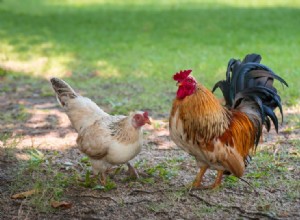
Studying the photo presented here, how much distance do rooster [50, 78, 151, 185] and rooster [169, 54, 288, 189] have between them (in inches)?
14.3

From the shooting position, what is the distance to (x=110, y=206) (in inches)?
187

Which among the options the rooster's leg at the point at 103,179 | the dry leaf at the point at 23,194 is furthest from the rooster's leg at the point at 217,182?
the dry leaf at the point at 23,194

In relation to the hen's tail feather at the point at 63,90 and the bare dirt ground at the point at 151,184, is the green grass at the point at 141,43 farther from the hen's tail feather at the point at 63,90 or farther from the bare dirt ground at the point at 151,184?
the hen's tail feather at the point at 63,90

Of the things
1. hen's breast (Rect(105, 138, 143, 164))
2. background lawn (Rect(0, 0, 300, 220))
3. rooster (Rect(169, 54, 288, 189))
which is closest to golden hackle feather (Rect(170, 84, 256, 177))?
rooster (Rect(169, 54, 288, 189))

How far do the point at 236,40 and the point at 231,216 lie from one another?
8.42 metres

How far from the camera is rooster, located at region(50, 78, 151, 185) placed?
4.97 m

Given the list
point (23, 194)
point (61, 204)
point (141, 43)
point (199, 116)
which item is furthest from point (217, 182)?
point (141, 43)

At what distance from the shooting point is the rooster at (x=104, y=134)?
497 cm

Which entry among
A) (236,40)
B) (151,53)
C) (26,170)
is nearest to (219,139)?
(26,170)

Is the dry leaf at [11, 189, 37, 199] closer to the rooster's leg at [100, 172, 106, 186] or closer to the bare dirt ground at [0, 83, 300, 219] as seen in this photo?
the bare dirt ground at [0, 83, 300, 219]

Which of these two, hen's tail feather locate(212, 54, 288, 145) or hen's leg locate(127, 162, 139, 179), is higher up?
hen's tail feather locate(212, 54, 288, 145)

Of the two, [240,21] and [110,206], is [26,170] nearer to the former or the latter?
[110,206]

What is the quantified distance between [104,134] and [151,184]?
699mm

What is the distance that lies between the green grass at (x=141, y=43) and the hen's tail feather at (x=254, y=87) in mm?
2663
